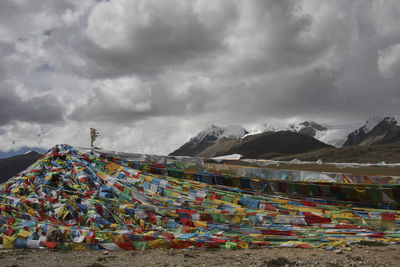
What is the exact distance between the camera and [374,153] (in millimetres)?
171500

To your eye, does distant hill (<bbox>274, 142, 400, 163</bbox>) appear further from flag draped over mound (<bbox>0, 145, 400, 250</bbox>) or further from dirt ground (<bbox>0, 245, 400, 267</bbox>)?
dirt ground (<bbox>0, 245, 400, 267</bbox>)

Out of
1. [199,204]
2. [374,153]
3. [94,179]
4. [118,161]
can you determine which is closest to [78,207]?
[94,179]

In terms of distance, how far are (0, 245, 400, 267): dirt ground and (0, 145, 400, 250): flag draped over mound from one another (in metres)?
0.51

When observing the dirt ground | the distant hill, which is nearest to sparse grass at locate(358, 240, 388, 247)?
the dirt ground

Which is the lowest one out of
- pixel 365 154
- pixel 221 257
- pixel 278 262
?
pixel 221 257

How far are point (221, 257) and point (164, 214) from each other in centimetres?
501

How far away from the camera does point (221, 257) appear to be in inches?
346

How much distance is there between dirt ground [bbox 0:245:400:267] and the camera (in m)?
7.91

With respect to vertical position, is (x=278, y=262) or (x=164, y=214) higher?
(x=164, y=214)

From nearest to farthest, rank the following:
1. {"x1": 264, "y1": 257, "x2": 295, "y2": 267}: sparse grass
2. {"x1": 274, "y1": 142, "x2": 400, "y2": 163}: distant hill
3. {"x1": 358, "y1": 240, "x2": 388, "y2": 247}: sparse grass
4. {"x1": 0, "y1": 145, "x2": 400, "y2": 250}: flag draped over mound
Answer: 1. {"x1": 264, "y1": 257, "x2": 295, "y2": 267}: sparse grass
2. {"x1": 358, "y1": 240, "x2": 388, "y2": 247}: sparse grass
3. {"x1": 0, "y1": 145, "x2": 400, "y2": 250}: flag draped over mound
4. {"x1": 274, "y1": 142, "x2": 400, "y2": 163}: distant hill

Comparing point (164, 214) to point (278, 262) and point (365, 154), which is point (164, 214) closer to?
point (278, 262)

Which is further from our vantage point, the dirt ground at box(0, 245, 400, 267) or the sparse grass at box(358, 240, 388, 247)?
the sparse grass at box(358, 240, 388, 247)

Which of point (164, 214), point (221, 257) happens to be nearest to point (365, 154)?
point (164, 214)

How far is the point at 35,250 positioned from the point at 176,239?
5.16 m
